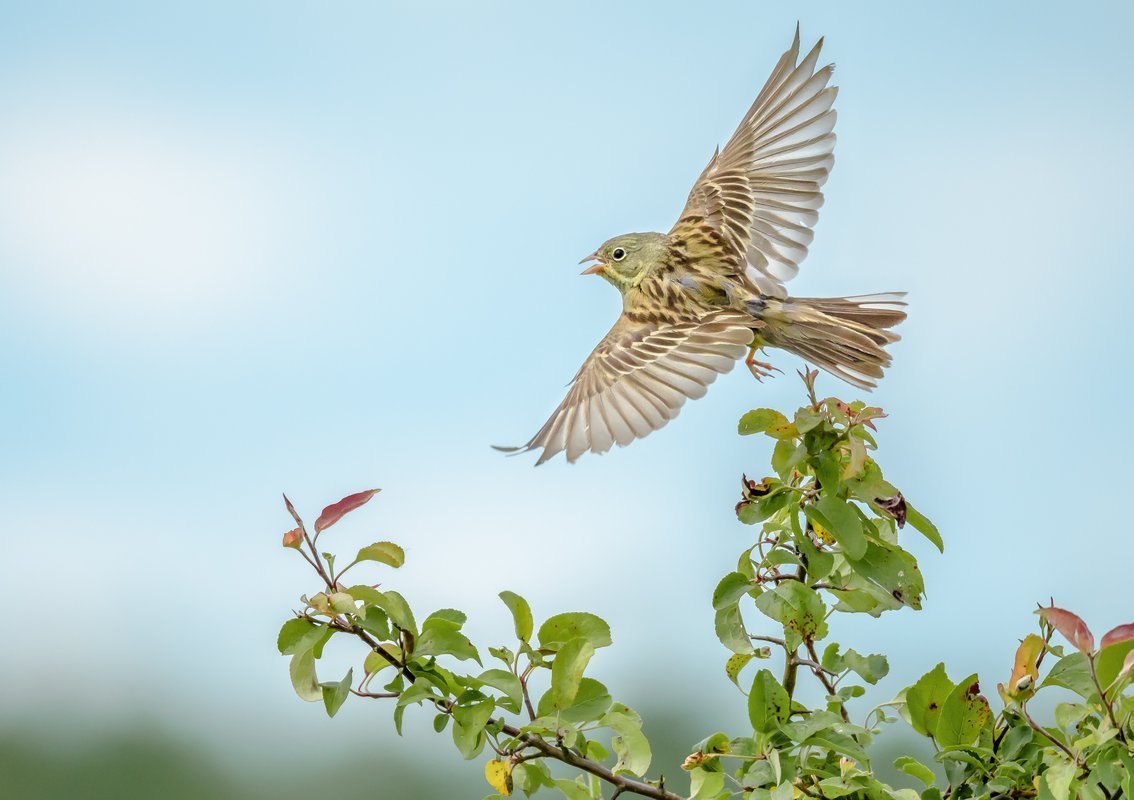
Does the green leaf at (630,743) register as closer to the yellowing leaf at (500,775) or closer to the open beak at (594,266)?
the yellowing leaf at (500,775)

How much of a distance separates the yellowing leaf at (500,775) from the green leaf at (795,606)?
533 millimetres

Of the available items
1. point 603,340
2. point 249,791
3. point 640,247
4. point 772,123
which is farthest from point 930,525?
point 249,791

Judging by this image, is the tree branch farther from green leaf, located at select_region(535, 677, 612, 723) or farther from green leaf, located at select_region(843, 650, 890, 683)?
green leaf, located at select_region(843, 650, 890, 683)

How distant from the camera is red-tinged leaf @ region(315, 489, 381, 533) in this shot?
206cm

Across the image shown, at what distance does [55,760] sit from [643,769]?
19.8 meters

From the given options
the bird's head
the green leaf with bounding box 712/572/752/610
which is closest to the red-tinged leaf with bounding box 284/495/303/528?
the green leaf with bounding box 712/572/752/610

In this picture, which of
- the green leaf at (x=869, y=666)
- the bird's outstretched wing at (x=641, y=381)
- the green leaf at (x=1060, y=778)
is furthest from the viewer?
the bird's outstretched wing at (x=641, y=381)

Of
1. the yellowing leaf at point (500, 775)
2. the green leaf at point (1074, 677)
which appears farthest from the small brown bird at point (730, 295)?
the green leaf at point (1074, 677)

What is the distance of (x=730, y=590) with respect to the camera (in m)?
2.26

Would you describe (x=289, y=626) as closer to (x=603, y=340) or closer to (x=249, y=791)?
(x=603, y=340)

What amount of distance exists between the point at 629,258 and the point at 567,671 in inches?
110

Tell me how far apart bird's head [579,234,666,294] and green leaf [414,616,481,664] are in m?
2.68

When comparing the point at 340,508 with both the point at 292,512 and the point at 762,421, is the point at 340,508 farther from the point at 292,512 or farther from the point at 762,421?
the point at 762,421

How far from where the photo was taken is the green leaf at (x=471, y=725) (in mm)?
2008
